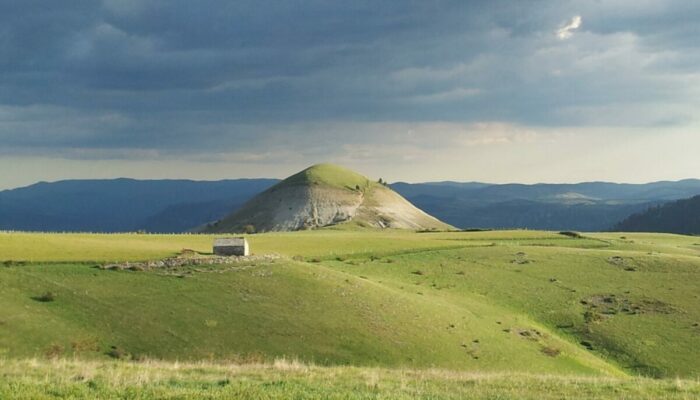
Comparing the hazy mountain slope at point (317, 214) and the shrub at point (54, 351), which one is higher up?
the hazy mountain slope at point (317, 214)

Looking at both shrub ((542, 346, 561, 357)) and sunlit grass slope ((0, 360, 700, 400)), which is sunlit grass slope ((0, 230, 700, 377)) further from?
sunlit grass slope ((0, 360, 700, 400))

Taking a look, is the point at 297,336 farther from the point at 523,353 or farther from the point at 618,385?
the point at 618,385

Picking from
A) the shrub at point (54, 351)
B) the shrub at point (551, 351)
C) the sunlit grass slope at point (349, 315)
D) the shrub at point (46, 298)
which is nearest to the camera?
the shrub at point (54, 351)

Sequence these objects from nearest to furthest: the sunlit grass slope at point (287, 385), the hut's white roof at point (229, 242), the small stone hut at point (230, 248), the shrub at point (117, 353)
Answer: the sunlit grass slope at point (287, 385), the shrub at point (117, 353), the small stone hut at point (230, 248), the hut's white roof at point (229, 242)

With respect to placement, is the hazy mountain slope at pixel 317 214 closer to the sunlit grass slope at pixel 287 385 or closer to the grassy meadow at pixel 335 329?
the grassy meadow at pixel 335 329

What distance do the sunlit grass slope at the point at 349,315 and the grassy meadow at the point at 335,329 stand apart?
0.50ft

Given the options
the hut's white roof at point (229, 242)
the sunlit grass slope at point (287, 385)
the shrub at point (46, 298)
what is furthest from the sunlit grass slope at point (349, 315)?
the sunlit grass slope at point (287, 385)

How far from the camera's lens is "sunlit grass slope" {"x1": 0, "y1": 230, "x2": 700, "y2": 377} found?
3747 centimetres

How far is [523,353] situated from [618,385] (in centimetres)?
1757

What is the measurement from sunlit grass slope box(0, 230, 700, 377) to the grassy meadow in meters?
0.15

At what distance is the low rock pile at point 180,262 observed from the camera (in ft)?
156

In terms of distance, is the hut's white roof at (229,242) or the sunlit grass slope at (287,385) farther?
the hut's white roof at (229,242)

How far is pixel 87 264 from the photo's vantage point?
47.5 meters

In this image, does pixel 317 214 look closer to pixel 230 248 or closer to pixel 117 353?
pixel 230 248
